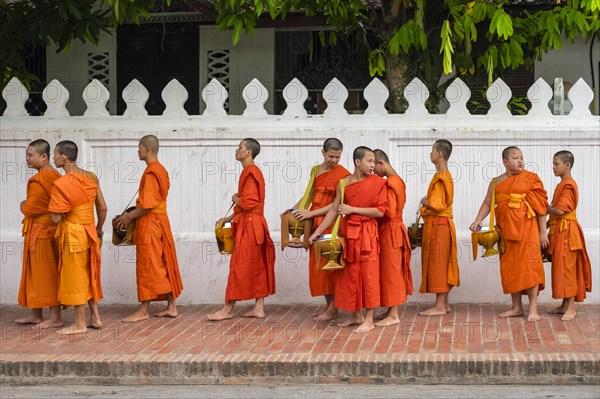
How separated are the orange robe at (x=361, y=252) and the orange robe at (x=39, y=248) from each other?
259 centimetres

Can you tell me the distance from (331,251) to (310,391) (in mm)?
1594

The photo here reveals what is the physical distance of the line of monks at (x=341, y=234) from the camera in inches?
353

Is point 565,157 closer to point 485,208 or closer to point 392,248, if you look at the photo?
point 485,208

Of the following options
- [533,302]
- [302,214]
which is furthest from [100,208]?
[533,302]

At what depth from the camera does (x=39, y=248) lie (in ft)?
30.4

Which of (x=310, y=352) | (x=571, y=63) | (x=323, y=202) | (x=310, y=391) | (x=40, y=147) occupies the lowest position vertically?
(x=310, y=391)

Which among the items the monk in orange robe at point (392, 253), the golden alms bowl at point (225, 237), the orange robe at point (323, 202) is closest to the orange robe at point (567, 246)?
the monk in orange robe at point (392, 253)

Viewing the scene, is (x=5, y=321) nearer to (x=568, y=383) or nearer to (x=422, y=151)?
(x=422, y=151)

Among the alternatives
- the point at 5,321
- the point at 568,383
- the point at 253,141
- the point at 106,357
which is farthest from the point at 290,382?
the point at 5,321

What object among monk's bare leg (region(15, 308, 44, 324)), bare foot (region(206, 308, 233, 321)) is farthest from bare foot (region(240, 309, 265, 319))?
monk's bare leg (region(15, 308, 44, 324))

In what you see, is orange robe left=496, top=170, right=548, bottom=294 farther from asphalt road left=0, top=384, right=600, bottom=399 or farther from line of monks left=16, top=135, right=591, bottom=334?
asphalt road left=0, top=384, right=600, bottom=399

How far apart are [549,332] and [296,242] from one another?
2304mm

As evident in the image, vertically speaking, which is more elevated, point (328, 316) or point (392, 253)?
point (392, 253)

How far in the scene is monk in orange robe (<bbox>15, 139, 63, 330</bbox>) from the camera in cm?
927
